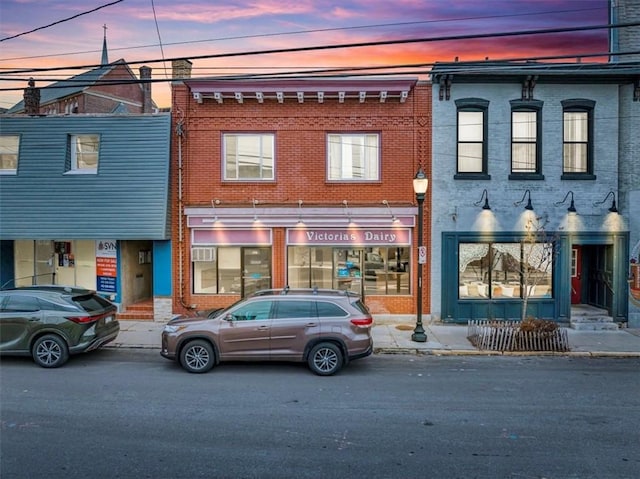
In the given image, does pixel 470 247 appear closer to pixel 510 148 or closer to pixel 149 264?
pixel 510 148

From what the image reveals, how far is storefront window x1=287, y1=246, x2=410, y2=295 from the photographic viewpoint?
50.9 feet

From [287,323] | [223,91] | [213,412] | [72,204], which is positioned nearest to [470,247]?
[287,323]

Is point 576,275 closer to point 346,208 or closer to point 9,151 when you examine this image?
point 346,208

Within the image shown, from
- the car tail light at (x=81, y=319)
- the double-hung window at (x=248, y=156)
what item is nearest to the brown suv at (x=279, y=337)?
the car tail light at (x=81, y=319)

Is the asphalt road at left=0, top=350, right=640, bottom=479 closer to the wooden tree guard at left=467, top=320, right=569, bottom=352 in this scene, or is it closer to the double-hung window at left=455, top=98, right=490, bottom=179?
the wooden tree guard at left=467, top=320, right=569, bottom=352

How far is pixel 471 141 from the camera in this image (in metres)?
15.3

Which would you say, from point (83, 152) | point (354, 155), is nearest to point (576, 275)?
point (354, 155)

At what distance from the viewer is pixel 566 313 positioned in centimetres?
1520

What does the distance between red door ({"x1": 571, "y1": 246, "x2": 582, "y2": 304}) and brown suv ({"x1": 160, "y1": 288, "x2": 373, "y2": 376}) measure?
9853 millimetres

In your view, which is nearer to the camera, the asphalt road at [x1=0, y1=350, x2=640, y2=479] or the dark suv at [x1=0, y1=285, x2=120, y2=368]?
the asphalt road at [x1=0, y1=350, x2=640, y2=479]

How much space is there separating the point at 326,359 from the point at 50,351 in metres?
6.02

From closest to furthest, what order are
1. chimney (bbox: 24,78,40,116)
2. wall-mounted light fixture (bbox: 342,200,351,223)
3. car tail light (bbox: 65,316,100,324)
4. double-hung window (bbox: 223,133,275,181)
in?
car tail light (bbox: 65,316,100,324)
wall-mounted light fixture (bbox: 342,200,351,223)
double-hung window (bbox: 223,133,275,181)
chimney (bbox: 24,78,40,116)

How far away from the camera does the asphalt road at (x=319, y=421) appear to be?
5.79 m

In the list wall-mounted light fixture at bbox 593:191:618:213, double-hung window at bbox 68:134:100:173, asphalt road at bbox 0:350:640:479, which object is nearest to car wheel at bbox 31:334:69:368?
asphalt road at bbox 0:350:640:479
